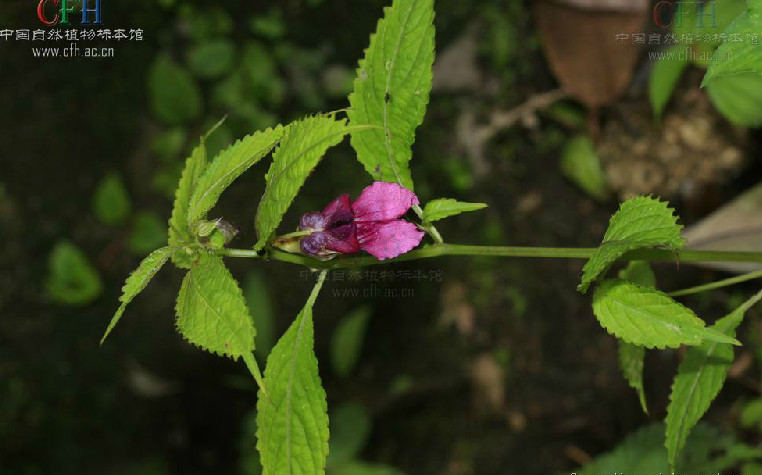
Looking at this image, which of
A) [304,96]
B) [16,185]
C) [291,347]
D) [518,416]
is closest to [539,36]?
[304,96]

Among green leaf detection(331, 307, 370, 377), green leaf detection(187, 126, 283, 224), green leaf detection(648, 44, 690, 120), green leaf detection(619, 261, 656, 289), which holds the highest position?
green leaf detection(648, 44, 690, 120)

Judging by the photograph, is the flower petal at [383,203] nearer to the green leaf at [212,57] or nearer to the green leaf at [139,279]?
the green leaf at [139,279]

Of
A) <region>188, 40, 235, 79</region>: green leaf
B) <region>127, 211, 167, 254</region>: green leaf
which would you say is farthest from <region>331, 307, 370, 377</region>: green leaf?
<region>188, 40, 235, 79</region>: green leaf

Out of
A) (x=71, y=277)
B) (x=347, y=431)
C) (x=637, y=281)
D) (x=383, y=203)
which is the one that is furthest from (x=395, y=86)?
(x=71, y=277)

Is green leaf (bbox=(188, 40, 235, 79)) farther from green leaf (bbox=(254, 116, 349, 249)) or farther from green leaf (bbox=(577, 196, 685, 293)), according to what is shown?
green leaf (bbox=(577, 196, 685, 293))

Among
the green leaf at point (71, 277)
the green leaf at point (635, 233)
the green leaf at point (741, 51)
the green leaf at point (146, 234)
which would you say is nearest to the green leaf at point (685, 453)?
the green leaf at point (635, 233)

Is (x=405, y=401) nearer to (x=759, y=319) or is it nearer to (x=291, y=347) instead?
(x=759, y=319)
